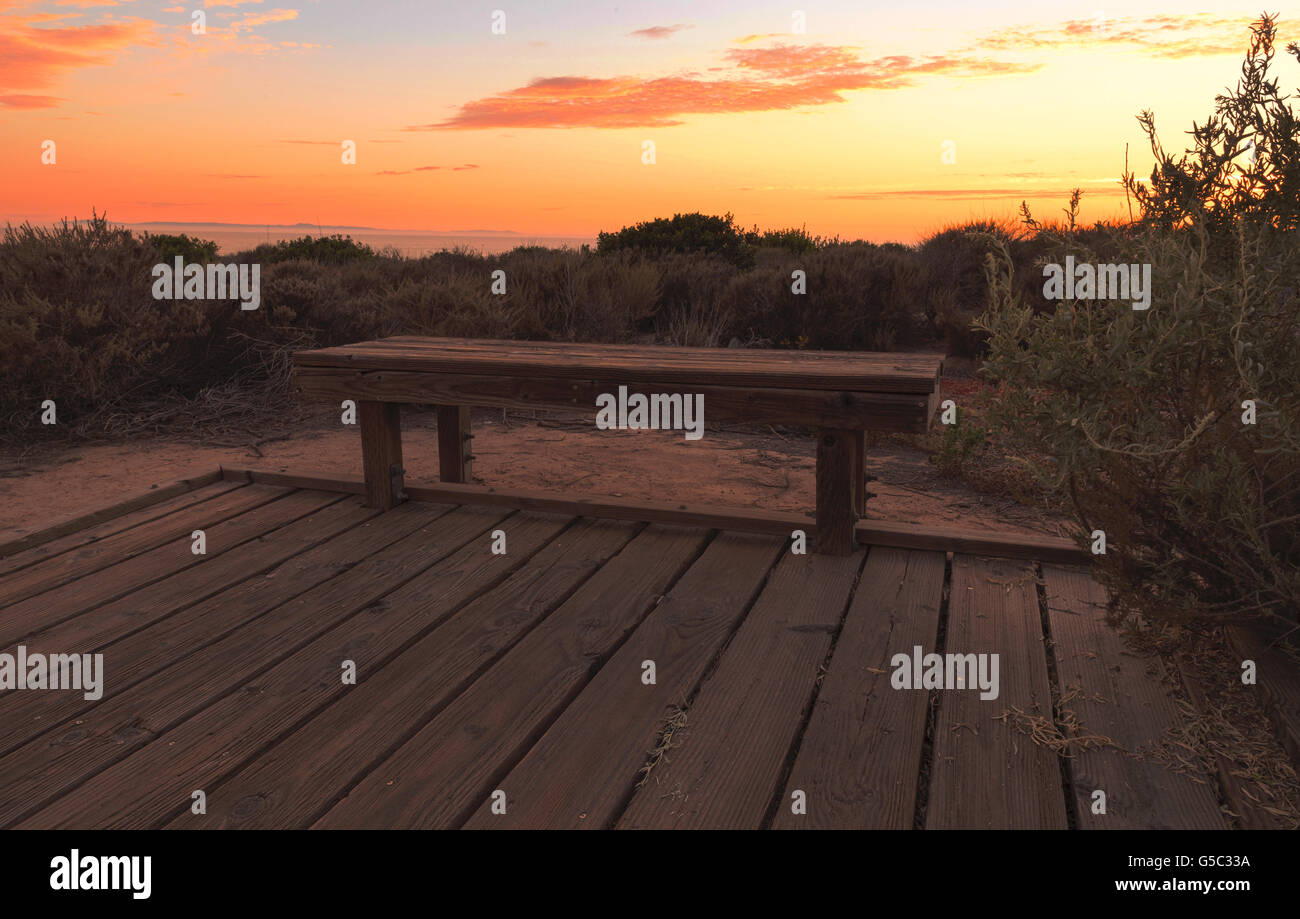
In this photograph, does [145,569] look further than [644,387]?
No

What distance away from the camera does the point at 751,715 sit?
2332mm

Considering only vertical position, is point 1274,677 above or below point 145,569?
below

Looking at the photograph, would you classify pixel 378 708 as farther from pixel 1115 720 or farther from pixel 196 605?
pixel 1115 720

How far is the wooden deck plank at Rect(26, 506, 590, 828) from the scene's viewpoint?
201cm

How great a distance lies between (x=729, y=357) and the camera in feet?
12.7

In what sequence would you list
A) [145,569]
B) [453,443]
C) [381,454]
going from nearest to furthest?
[145,569] → [381,454] → [453,443]

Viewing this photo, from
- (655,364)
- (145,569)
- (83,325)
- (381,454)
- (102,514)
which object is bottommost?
(145,569)

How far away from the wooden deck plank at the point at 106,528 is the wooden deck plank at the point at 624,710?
7.36 feet

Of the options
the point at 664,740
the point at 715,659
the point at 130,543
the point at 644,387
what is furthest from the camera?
the point at 130,543

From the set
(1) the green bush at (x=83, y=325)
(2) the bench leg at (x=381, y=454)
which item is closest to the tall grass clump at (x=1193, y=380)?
(2) the bench leg at (x=381, y=454)

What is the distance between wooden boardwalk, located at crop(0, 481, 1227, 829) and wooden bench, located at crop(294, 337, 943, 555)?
42cm

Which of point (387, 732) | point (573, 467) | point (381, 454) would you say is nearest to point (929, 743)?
point (387, 732)

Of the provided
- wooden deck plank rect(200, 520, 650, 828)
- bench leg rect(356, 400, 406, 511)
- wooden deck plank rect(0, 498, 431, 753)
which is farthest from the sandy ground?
wooden deck plank rect(200, 520, 650, 828)

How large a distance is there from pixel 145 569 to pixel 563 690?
1.86m
